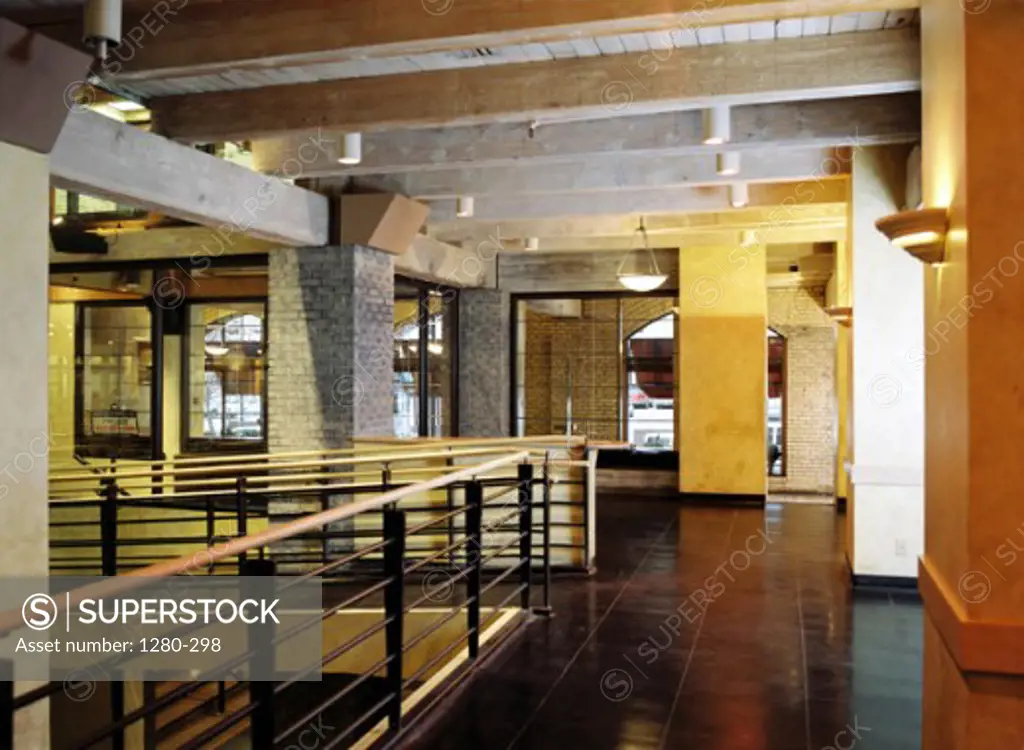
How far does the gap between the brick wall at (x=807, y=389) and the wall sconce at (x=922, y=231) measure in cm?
1128

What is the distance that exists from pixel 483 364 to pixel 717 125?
22.6 feet

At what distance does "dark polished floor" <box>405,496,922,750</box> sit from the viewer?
391cm

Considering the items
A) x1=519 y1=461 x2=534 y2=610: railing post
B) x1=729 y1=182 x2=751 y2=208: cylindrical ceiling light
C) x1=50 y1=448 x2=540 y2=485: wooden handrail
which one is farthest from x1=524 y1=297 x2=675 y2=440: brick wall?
x1=519 y1=461 x2=534 y2=610: railing post

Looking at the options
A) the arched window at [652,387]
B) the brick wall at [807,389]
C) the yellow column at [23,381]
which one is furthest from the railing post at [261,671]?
the brick wall at [807,389]

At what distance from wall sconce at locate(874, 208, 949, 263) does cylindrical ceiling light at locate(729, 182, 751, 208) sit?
5456mm

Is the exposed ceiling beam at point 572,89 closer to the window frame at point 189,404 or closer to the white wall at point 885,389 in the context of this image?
the white wall at point 885,389

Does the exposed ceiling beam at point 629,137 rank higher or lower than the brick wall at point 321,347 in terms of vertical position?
higher

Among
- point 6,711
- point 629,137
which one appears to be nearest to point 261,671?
point 6,711

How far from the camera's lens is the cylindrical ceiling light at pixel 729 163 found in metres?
7.09

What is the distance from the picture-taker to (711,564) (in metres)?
7.82

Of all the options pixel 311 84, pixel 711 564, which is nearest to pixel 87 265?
pixel 311 84

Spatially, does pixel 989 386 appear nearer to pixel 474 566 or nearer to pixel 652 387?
pixel 474 566

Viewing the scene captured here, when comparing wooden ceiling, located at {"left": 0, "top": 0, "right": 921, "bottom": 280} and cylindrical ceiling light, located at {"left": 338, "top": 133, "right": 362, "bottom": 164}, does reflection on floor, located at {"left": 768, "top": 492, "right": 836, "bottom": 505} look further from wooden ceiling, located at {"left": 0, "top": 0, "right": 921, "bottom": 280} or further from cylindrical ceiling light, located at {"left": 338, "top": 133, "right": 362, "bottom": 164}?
cylindrical ceiling light, located at {"left": 338, "top": 133, "right": 362, "bottom": 164}

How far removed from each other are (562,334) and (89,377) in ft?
22.4
